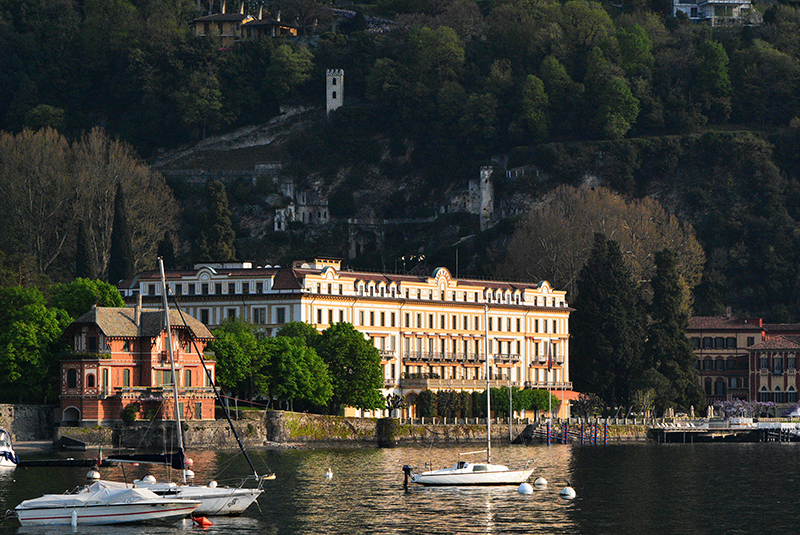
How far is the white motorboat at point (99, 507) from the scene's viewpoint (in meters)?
76.2

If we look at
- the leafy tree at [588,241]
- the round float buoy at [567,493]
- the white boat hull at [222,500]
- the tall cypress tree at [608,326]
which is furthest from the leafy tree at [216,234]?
the white boat hull at [222,500]

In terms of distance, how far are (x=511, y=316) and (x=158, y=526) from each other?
3838 inches

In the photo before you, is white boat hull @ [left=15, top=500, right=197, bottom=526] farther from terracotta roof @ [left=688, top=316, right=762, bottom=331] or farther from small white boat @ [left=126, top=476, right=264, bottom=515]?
terracotta roof @ [left=688, top=316, right=762, bottom=331]

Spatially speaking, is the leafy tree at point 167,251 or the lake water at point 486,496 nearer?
the lake water at point 486,496

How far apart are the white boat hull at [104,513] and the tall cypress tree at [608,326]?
9453 centimetres

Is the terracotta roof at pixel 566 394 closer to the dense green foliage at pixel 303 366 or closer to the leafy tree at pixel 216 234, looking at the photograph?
the dense green foliage at pixel 303 366

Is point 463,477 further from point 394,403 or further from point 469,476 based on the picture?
point 394,403

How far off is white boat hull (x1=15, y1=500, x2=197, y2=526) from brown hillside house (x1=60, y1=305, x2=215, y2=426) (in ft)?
155

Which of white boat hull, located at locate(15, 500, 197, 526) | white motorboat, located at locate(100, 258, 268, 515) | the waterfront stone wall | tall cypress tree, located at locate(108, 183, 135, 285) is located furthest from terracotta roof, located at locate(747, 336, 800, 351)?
white boat hull, located at locate(15, 500, 197, 526)

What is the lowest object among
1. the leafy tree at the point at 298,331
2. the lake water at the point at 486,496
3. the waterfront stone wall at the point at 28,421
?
the lake water at the point at 486,496

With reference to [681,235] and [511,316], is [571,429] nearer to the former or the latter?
[511,316]

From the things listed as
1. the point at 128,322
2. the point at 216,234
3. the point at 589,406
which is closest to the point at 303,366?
the point at 128,322

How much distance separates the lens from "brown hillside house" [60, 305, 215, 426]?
Result: 126 m

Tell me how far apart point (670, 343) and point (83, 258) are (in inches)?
2432
